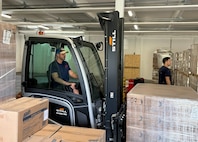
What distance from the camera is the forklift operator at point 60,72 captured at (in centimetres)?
339

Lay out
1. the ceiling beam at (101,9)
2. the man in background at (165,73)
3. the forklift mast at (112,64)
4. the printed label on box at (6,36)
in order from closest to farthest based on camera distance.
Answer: the printed label on box at (6,36), the forklift mast at (112,64), the ceiling beam at (101,9), the man in background at (165,73)

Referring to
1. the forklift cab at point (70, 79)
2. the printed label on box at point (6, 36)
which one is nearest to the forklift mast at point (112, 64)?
the forklift cab at point (70, 79)

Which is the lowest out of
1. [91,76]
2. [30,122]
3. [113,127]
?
[113,127]

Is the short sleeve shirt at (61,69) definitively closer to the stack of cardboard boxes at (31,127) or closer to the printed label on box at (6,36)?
the stack of cardboard boxes at (31,127)

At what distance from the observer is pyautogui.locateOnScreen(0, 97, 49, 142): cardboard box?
1.90m

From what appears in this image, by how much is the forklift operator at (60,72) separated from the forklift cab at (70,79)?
2.4 inches

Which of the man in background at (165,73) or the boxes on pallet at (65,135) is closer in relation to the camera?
the boxes on pallet at (65,135)

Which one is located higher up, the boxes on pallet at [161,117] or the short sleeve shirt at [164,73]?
the short sleeve shirt at [164,73]

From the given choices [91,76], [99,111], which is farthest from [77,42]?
[99,111]

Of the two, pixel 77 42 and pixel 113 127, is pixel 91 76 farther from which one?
pixel 113 127

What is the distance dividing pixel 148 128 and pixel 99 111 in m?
1.08

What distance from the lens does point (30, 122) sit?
2.09 metres

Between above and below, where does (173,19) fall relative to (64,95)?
above

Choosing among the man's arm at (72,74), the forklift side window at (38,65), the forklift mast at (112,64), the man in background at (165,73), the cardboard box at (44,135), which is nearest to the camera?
the cardboard box at (44,135)
